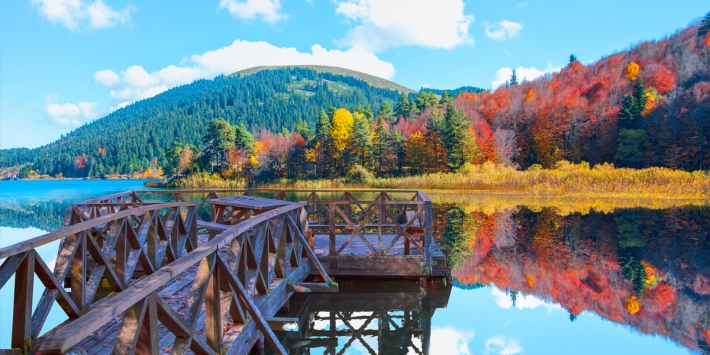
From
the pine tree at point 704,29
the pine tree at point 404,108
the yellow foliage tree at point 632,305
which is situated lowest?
the yellow foliage tree at point 632,305

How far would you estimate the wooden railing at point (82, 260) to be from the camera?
4250mm

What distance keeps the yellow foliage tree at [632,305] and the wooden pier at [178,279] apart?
4085mm

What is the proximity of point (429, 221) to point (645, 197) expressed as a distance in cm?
2980

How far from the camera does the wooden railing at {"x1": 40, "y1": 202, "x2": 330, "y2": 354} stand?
278cm

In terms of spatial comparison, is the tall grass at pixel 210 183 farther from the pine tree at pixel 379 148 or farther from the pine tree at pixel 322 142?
the pine tree at pixel 379 148

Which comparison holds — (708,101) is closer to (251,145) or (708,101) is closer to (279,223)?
(251,145)

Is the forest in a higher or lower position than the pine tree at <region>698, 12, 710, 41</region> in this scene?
lower

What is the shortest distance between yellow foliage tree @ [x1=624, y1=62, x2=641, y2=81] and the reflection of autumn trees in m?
59.7

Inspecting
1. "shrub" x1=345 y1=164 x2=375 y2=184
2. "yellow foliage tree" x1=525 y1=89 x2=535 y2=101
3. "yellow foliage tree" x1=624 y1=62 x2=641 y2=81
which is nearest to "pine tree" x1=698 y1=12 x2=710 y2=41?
"yellow foliage tree" x1=624 y1=62 x2=641 y2=81

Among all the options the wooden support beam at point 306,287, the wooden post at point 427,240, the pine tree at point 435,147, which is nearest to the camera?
the wooden support beam at point 306,287

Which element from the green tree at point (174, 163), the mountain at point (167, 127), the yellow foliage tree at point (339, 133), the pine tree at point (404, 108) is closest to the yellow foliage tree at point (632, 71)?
the pine tree at point (404, 108)

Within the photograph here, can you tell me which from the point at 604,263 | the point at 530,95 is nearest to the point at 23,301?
the point at 604,263

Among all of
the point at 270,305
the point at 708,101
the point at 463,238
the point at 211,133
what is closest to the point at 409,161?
the point at 211,133

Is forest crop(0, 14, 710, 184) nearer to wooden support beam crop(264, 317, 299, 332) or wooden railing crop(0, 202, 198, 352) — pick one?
wooden railing crop(0, 202, 198, 352)
